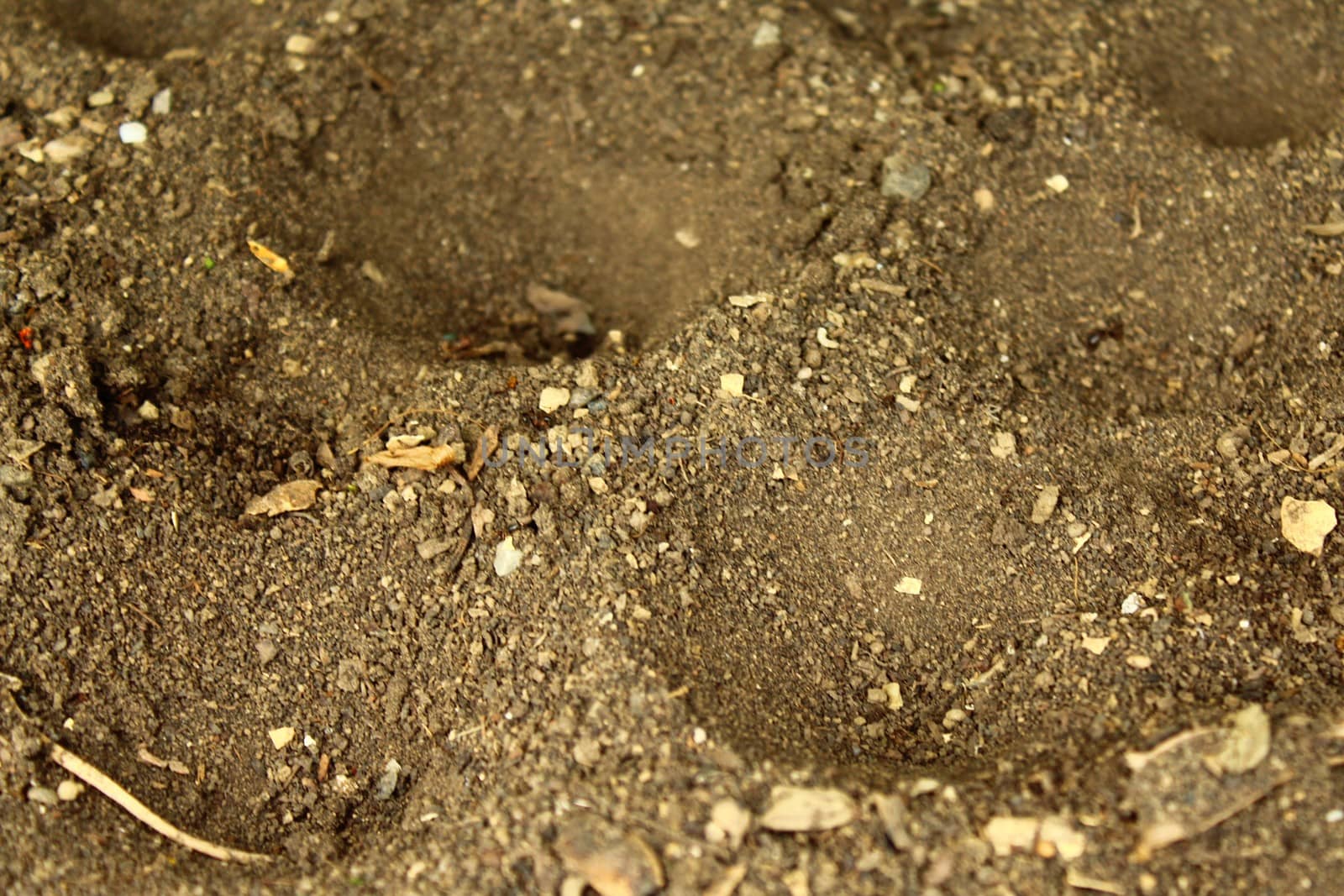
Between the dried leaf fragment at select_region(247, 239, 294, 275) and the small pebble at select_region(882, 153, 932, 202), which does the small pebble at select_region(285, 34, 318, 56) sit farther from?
the small pebble at select_region(882, 153, 932, 202)

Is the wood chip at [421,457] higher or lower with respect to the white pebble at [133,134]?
lower

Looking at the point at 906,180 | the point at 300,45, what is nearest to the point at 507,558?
the point at 906,180

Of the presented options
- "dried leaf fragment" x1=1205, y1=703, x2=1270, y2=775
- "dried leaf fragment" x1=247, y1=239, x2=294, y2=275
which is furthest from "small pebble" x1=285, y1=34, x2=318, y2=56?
"dried leaf fragment" x1=1205, y1=703, x2=1270, y2=775

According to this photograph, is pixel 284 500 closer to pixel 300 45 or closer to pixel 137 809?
pixel 137 809

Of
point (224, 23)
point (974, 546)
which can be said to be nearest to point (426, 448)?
point (974, 546)

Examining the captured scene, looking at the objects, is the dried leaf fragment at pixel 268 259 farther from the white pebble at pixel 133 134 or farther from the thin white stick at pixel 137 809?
the thin white stick at pixel 137 809

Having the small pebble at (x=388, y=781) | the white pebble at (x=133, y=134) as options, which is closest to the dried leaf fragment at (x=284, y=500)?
the small pebble at (x=388, y=781)
